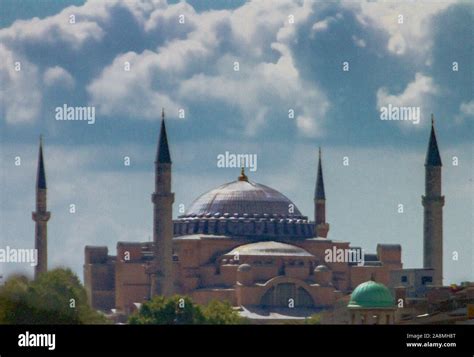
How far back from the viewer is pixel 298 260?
424ft

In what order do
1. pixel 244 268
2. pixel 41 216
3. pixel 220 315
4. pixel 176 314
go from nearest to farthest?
1. pixel 176 314
2. pixel 220 315
3. pixel 41 216
4. pixel 244 268

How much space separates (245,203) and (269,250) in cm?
732

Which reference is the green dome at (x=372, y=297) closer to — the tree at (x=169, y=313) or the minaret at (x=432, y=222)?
the tree at (x=169, y=313)

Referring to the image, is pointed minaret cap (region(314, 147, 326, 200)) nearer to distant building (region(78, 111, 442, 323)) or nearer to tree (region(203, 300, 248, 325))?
distant building (region(78, 111, 442, 323))

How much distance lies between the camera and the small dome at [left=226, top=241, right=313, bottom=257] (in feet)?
426

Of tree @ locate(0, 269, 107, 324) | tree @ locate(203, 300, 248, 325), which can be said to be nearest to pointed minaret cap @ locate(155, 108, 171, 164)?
tree @ locate(203, 300, 248, 325)

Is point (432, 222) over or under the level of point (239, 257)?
over

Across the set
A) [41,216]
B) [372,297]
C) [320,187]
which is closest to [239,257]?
[320,187]

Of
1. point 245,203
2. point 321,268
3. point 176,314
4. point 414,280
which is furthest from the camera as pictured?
point 245,203

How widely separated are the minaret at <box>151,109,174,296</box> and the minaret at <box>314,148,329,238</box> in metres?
18.1

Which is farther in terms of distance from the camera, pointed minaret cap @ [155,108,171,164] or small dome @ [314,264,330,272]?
small dome @ [314,264,330,272]

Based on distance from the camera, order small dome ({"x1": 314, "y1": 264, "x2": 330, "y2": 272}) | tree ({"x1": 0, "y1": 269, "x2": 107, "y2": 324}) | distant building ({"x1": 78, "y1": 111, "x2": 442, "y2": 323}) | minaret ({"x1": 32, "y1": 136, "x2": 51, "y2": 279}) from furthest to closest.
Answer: small dome ({"x1": 314, "y1": 264, "x2": 330, "y2": 272}), distant building ({"x1": 78, "y1": 111, "x2": 442, "y2": 323}), minaret ({"x1": 32, "y1": 136, "x2": 51, "y2": 279}), tree ({"x1": 0, "y1": 269, "x2": 107, "y2": 324})

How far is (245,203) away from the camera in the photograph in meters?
136

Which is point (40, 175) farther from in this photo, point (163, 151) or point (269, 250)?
point (269, 250)
